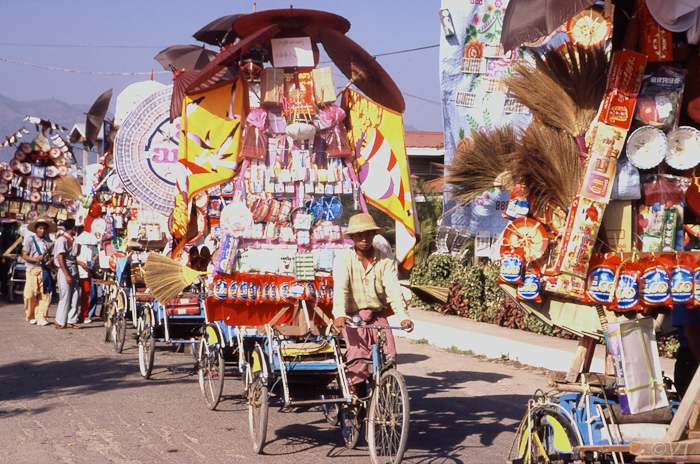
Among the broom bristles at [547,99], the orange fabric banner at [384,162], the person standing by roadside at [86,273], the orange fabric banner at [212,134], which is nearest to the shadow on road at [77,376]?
the orange fabric banner at [212,134]

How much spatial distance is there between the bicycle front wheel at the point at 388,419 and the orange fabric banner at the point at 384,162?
6.94 feet

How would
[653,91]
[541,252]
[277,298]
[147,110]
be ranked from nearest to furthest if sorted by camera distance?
[653,91] < [541,252] < [277,298] < [147,110]

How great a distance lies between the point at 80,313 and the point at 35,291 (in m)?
1.03

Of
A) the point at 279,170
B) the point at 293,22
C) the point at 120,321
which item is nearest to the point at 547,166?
the point at 279,170

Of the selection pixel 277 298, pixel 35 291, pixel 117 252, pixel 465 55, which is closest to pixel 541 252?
pixel 277 298

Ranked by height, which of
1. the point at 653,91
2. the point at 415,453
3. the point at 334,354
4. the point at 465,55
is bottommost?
the point at 415,453

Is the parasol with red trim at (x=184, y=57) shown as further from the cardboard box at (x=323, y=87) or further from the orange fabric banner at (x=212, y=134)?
the cardboard box at (x=323, y=87)

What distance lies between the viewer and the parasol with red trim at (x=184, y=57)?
11117 mm

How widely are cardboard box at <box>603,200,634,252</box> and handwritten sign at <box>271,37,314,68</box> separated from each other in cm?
296

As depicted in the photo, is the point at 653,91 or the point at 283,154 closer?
the point at 653,91

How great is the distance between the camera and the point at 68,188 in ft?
59.0

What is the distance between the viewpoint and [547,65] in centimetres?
530

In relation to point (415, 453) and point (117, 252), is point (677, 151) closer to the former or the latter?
point (415, 453)

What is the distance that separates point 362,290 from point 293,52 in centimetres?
245
